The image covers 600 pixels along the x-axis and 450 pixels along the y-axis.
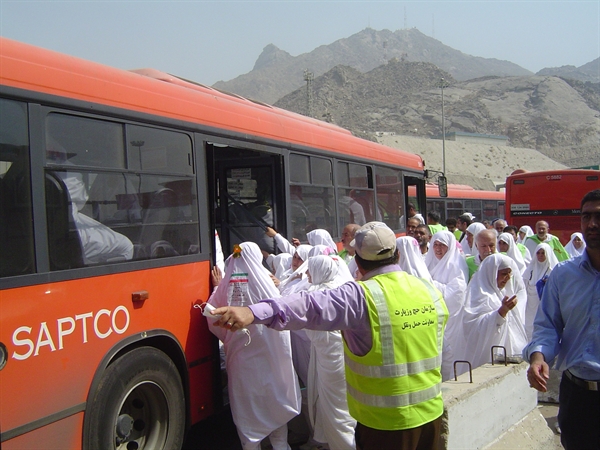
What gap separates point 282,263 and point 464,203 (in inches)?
656

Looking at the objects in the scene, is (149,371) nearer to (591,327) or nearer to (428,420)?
(428,420)

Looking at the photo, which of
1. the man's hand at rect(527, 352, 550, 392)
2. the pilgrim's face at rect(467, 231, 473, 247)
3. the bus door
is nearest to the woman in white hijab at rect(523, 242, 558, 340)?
the pilgrim's face at rect(467, 231, 473, 247)

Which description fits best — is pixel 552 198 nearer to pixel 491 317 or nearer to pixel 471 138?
pixel 491 317

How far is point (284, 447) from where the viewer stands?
4723mm

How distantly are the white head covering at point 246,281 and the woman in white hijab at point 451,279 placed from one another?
1993 mm

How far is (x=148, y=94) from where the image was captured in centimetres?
452

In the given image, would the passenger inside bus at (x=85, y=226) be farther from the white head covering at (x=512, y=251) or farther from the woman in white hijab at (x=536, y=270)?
the woman in white hijab at (x=536, y=270)

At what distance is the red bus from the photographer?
3.38 m

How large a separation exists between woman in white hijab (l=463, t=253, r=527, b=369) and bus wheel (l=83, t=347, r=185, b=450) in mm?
2656

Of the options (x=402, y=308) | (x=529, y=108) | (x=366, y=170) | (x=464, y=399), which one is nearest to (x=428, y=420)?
(x=402, y=308)

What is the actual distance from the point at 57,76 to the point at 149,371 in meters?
2.08

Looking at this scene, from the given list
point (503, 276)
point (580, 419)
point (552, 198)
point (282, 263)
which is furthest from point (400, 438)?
point (552, 198)

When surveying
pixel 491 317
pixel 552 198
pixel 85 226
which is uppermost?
pixel 552 198

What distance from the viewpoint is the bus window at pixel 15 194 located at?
3332 mm
